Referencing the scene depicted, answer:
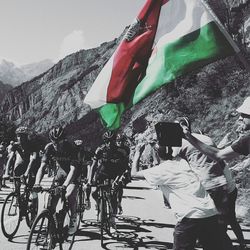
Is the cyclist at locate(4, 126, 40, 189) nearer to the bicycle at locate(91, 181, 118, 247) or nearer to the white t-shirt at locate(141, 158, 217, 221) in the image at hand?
the bicycle at locate(91, 181, 118, 247)

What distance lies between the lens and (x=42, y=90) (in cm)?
16800

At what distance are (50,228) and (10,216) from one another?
8.36ft

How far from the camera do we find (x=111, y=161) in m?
8.98

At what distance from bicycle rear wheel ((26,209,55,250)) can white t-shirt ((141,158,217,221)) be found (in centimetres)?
193

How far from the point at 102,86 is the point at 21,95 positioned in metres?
180

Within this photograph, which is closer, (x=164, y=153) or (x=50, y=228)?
(x=164, y=153)

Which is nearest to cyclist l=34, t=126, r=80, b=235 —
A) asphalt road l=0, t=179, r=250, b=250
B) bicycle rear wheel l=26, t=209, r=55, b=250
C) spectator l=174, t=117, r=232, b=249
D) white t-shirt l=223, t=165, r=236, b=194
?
bicycle rear wheel l=26, t=209, r=55, b=250

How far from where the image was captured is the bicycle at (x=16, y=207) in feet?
26.1

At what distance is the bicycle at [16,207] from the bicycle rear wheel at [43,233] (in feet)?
→ 7.09

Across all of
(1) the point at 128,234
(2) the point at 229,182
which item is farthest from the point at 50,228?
(1) the point at 128,234

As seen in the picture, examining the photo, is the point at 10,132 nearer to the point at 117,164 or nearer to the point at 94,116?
the point at 94,116

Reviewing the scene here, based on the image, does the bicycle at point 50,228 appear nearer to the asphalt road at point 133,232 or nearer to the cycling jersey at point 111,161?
the asphalt road at point 133,232

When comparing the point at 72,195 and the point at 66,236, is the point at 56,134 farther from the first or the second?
the point at 66,236

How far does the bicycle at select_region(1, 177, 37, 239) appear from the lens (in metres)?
7.94
